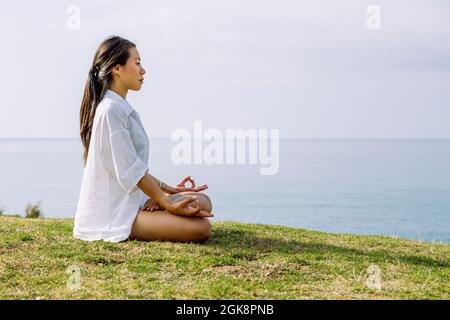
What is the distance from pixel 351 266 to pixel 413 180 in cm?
8405

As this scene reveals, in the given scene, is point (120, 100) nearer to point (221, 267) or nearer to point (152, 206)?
point (152, 206)

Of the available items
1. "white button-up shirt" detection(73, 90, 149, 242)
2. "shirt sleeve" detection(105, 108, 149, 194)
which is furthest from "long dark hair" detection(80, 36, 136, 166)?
"shirt sleeve" detection(105, 108, 149, 194)

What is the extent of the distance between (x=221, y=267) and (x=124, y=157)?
5.15 feet

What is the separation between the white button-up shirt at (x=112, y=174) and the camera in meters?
6.75

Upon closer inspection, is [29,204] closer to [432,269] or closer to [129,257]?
[129,257]

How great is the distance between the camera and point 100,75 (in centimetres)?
707

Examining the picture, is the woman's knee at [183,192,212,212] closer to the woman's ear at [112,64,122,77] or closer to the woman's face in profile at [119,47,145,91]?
the woman's face in profile at [119,47,145,91]

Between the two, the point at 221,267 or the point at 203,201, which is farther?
the point at 203,201

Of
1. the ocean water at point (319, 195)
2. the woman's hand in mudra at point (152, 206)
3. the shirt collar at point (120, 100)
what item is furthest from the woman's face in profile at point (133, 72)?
the ocean water at point (319, 195)

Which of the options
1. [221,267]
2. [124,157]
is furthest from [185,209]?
[221,267]

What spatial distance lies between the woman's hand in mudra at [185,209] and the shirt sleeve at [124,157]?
0.43 meters

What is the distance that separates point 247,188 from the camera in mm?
73500

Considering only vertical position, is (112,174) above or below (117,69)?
below

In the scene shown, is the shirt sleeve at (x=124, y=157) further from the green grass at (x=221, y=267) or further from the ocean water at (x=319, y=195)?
the ocean water at (x=319, y=195)
